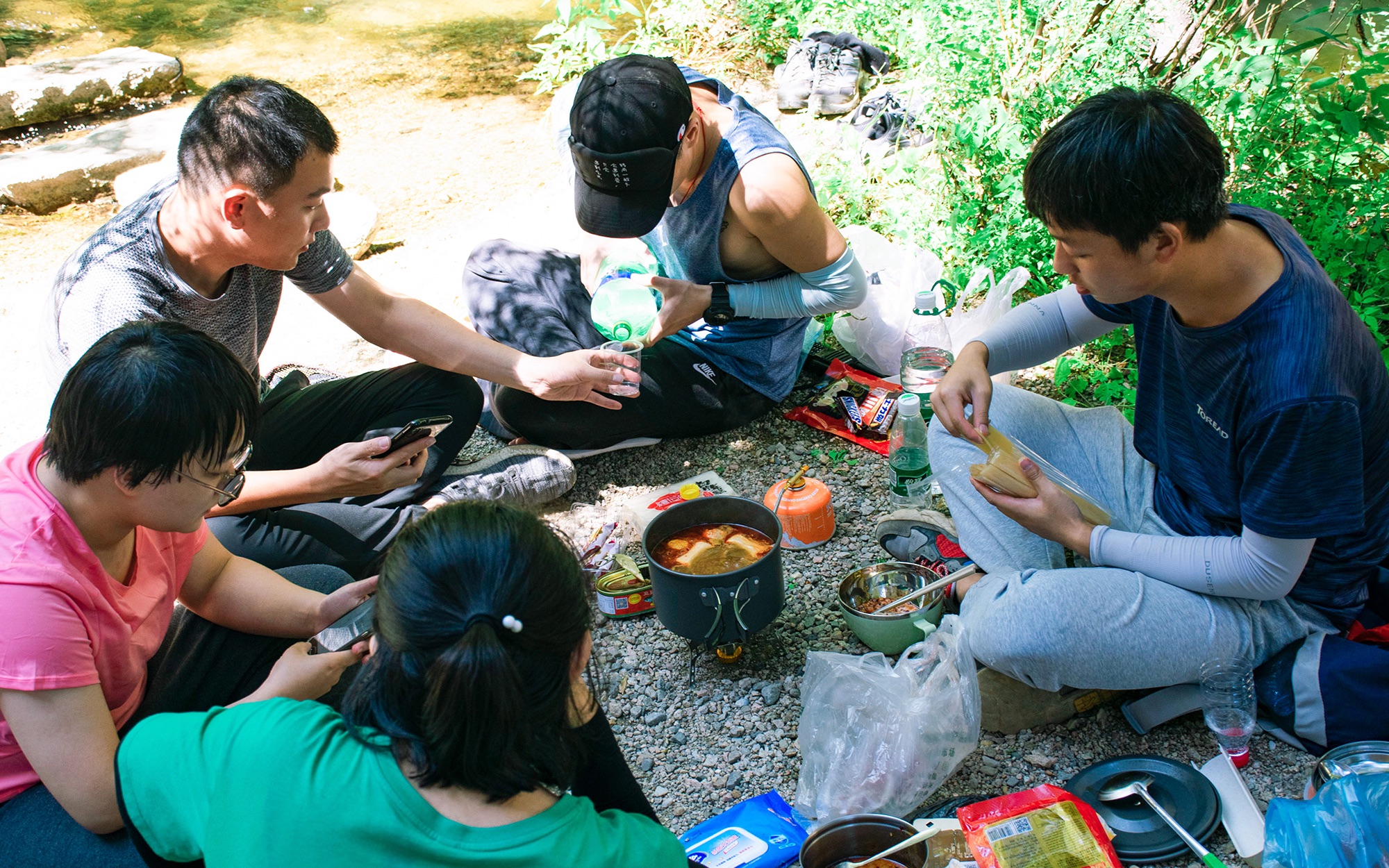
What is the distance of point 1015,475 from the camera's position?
240 centimetres

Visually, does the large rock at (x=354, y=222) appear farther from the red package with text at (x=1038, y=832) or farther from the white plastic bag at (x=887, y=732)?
the red package with text at (x=1038, y=832)

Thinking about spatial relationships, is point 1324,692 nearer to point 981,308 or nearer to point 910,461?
point 910,461

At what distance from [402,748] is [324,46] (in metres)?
9.67

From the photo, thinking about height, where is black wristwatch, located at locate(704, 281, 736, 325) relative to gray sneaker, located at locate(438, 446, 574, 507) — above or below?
above

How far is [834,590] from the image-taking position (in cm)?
301

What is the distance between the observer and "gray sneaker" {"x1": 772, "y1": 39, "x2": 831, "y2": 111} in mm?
6281

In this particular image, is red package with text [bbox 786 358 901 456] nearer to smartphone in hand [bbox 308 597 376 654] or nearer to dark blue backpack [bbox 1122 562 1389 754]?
dark blue backpack [bbox 1122 562 1389 754]

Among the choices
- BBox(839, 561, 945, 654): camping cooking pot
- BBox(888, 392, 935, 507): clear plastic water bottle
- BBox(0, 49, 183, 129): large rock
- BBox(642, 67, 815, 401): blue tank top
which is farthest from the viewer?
BBox(0, 49, 183, 129): large rock

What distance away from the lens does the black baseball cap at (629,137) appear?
2.85 metres

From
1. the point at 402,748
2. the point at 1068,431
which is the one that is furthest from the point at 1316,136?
the point at 402,748

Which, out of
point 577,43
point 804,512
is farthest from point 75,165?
point 804,512

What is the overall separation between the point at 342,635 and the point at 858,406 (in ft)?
6.91

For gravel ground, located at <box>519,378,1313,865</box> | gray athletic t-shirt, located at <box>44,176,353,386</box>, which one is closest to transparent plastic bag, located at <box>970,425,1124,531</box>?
gravel ground, located at <box>519,378,1313,865</box>

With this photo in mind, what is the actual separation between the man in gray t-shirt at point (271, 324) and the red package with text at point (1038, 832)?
174cm
